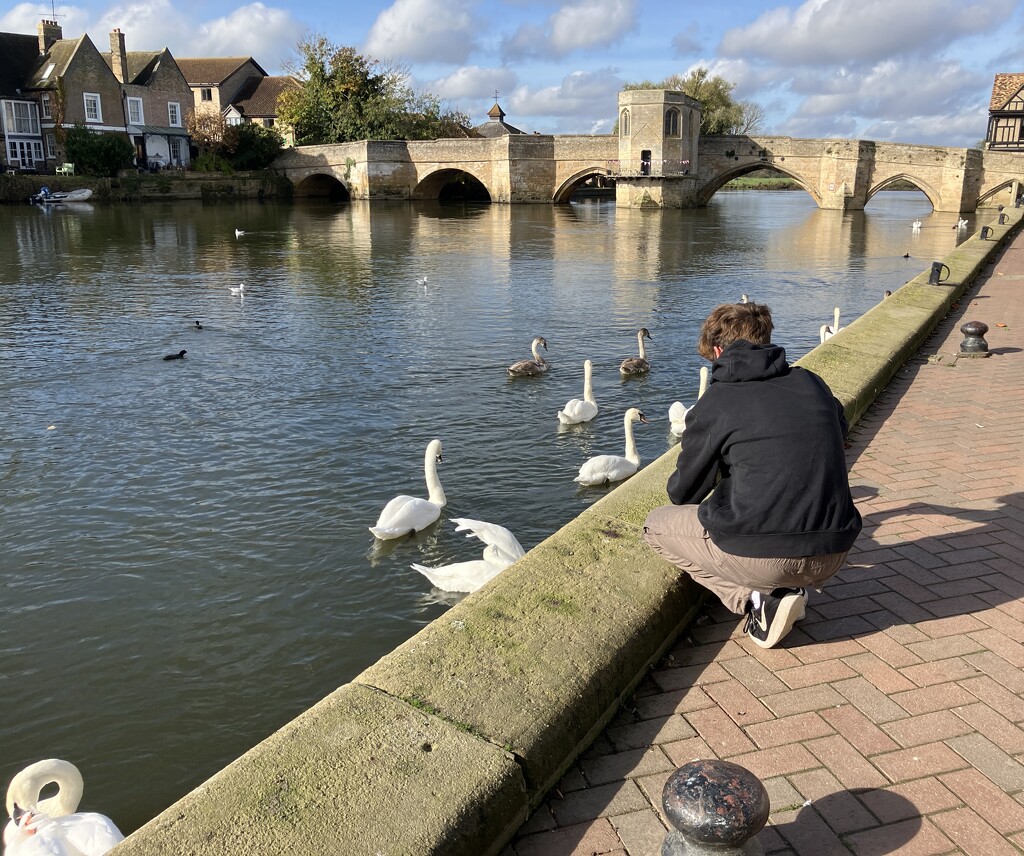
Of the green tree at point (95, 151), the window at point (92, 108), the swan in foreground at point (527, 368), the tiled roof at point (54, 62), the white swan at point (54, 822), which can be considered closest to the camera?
the white swan at point (54, 822)

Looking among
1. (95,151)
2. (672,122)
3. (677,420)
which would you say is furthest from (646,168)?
(677,420)

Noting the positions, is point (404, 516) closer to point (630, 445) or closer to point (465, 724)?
point (630, 445)

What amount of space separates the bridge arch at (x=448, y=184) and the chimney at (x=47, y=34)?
84.4ft

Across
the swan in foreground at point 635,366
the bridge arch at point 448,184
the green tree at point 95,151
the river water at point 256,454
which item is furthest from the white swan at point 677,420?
the green tree at point 95,151

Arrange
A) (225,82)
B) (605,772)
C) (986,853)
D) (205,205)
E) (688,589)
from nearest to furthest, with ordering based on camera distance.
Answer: (986,853) → (605,772) → (688,589) → (205,205) → (225,82)

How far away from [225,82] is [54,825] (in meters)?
81.2

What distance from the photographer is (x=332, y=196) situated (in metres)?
62.7

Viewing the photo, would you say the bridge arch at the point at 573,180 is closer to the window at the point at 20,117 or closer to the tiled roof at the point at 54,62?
the tiled roof at the point at 54,62

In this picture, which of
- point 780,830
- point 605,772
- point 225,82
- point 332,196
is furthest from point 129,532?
point 225,82

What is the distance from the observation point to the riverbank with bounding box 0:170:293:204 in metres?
46.9

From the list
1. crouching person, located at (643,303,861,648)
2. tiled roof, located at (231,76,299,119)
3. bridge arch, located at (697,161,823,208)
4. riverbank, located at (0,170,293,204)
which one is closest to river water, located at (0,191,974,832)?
crouching person, located at (643,303,861,648)

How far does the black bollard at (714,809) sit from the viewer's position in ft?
7.34

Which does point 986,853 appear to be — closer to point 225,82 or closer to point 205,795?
point 205,795

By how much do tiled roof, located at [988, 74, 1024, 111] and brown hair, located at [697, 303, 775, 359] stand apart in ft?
257
